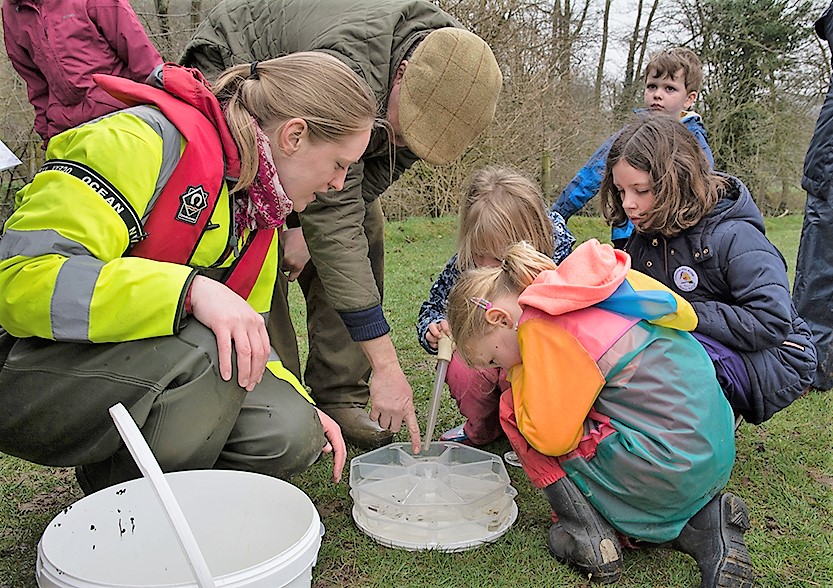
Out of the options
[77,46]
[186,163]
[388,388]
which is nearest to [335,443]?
[388,388]

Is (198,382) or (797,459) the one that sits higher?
(198,382)

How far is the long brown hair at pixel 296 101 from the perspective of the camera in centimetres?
178

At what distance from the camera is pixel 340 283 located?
2.22m

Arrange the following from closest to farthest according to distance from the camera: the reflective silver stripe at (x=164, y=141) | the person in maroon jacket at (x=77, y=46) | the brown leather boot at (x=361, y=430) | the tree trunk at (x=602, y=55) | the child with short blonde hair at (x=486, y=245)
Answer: the reflective silver stripe at (x=164, y=141) < the child with short blonde hair at (x=486, y=245) < the brown leather boot at (x=361, y=430) < the person in maroon jacket at (x=77, y=46) < the tree trunk at (x=602, y=55)

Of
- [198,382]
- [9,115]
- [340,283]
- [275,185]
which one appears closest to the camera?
[198,382]

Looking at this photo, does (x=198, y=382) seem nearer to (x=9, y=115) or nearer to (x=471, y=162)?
(x=9, y=115)

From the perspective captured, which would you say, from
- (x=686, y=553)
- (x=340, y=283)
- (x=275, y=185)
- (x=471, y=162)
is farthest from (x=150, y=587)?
(x=471, y=162)

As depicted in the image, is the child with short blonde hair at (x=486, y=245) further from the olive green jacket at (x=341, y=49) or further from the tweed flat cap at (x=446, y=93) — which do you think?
the olive green jacket at (x=341, y=49)

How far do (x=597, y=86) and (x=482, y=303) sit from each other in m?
12.3

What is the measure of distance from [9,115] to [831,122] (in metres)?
7.45

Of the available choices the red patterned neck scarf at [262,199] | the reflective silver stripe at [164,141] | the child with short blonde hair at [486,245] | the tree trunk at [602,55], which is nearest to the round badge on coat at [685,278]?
the child with short blonde hair at [486,245]

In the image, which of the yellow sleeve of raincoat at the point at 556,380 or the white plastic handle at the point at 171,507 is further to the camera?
the yellow sleeve of raincoat at the point at 556,380

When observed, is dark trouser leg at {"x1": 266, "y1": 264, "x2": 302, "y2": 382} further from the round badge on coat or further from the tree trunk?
the tree trunk

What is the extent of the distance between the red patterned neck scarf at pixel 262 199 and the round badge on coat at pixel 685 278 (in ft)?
4.39
